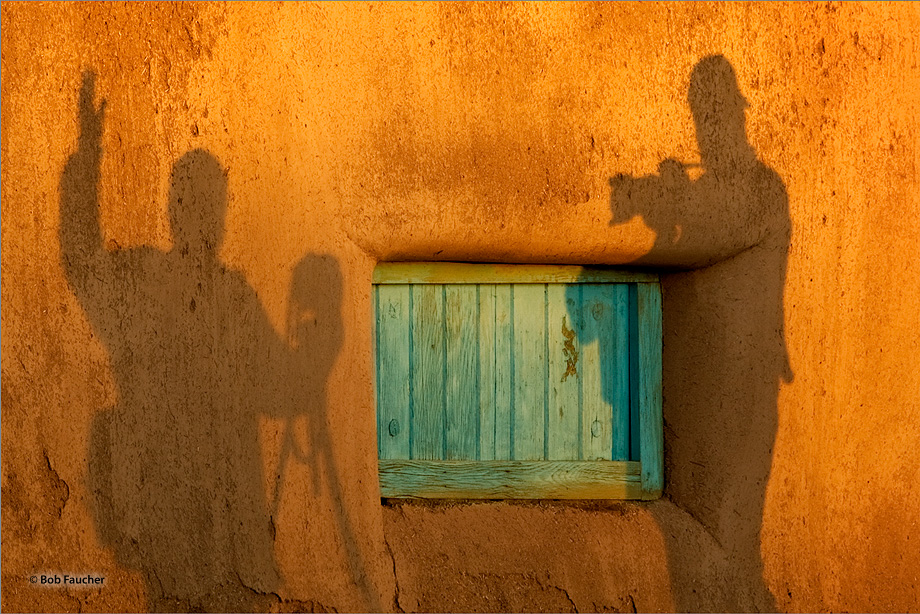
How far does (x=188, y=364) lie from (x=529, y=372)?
132 centimetres

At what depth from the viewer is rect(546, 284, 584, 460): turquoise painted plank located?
3586 millimetres

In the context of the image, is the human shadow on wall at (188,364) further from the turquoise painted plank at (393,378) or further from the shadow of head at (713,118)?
the shadow of head at (713,118)

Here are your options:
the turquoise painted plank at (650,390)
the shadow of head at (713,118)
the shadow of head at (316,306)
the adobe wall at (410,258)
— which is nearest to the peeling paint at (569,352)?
the turquoise painted plank at (650,390)

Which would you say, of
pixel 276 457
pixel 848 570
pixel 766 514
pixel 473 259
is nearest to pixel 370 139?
pixel 473 259

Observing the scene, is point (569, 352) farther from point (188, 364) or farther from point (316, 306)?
point (188, 364)

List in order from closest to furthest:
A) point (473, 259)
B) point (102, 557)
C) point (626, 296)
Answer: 1. point (102, 557)
2. point (473, 259)
3. point (626, 296)

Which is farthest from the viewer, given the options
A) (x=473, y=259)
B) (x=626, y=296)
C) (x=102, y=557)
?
(x=626, y=296)

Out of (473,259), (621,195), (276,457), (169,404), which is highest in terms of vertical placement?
(621,195)

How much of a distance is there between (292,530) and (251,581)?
221 millimetres

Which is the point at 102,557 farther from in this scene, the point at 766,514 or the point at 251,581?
the point at 766,514

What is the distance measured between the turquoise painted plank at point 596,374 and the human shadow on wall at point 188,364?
1186mm

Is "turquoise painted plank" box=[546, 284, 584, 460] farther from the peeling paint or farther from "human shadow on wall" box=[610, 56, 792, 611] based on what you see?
"human shadow on wall" box=[610, 56, 792, 611]

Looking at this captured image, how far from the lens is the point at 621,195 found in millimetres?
3201

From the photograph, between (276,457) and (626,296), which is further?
(626,296)
